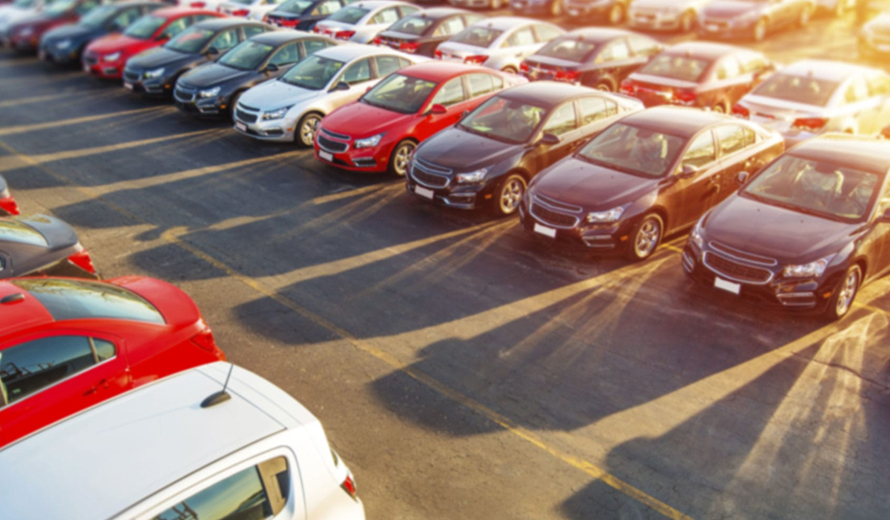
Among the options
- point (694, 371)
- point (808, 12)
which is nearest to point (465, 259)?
point (694, 371)

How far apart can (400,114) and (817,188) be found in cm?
677

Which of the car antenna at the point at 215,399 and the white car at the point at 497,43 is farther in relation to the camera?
the white car at the point at 497,43

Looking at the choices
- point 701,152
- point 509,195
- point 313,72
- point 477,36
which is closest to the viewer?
point 701,152

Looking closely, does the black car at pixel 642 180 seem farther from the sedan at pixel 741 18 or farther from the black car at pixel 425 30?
the sedan at pixel 741 18

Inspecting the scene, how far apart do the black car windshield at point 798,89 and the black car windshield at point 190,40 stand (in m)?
12.3

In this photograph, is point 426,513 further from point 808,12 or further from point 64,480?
point 808,12

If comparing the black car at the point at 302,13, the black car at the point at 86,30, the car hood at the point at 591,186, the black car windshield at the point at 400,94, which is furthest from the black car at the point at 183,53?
the car hood at the point at 591,186

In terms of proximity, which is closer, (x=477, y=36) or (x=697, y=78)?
(x=697, y=78)

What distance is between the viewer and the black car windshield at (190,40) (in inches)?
731

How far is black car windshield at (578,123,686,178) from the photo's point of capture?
10695 millimetres

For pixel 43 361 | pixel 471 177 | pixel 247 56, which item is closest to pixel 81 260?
pixel 43 361

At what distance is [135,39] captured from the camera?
67.0 feet

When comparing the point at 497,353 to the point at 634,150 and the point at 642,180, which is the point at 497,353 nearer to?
the point at 642,180

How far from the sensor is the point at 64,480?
171 inches
